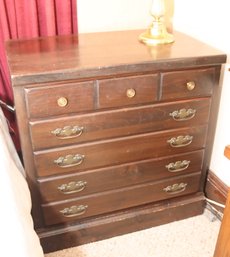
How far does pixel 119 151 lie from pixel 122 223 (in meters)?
0.40

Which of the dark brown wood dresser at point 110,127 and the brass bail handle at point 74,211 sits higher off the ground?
the dark brown wood dresser at point 110,127

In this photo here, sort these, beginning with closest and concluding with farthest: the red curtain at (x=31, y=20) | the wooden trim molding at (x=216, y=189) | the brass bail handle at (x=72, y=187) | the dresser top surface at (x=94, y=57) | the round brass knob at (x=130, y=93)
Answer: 1. the dresser top surface at (x=94, y=57)
2. the round brass knob at (x=130, y=93)
3. the brass bail handle at (x=72, y=187)
4. the red curtain at (x=31, y=20)
5. the wooden trim molding at (x=216, y=189)

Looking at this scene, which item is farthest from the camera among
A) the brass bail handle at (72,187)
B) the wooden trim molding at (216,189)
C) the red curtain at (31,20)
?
the wooden trim molding at (216,189)

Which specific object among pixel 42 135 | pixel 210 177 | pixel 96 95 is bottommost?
pixel 210 177

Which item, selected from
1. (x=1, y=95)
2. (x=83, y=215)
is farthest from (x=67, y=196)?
(x=1, y=95)

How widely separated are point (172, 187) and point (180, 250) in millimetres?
290

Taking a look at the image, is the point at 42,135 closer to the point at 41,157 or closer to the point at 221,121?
the point at 41,157

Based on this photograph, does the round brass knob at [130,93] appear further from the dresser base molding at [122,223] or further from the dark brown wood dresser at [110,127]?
the dresser base molding at [122,223]

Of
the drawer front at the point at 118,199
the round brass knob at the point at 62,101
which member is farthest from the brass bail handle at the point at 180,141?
the round brass knob at the point at 62,101

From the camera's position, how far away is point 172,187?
1544mm

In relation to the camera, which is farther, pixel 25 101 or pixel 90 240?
pixel 90 240

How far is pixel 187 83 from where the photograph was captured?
4.27 feet

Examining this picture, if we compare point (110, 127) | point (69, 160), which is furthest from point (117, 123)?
point (69, 160)

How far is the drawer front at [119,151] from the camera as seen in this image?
4.14 feet
